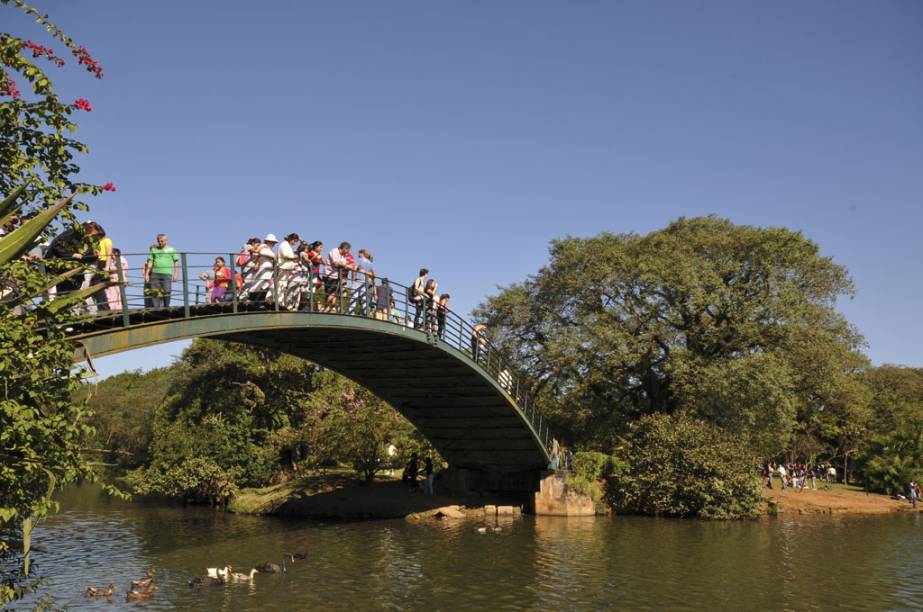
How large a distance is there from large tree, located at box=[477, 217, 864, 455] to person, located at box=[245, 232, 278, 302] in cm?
2003

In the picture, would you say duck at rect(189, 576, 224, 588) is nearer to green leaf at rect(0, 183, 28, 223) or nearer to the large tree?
green leaf at rect(0, 183, 28, 223)

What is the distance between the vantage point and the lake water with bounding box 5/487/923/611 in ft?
55.6

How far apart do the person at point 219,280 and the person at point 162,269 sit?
1.68 metres

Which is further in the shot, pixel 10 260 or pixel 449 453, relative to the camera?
pixel 449 453

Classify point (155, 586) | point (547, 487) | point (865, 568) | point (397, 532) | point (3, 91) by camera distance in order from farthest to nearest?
point (547, 487)
point (397, 532)
point (865, 568)
point (155, 586)
point (3, 91)

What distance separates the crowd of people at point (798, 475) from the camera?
42.8 meters

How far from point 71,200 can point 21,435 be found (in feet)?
9.69

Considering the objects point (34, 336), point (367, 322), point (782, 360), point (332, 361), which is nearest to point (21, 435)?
point (34, 336)

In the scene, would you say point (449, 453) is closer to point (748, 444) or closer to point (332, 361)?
point (332, 361)

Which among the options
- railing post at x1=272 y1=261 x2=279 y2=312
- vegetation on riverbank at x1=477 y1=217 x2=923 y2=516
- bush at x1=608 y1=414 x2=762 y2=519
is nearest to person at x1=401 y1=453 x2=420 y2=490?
vegetation on riverbank at x1=477 y1=217 x2=923 y2=516

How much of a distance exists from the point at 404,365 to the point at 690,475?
41.1 ft

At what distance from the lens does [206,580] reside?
59.1 ft

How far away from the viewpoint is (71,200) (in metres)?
9.95

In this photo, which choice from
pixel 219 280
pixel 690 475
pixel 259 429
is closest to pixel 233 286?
pixel 219 280
